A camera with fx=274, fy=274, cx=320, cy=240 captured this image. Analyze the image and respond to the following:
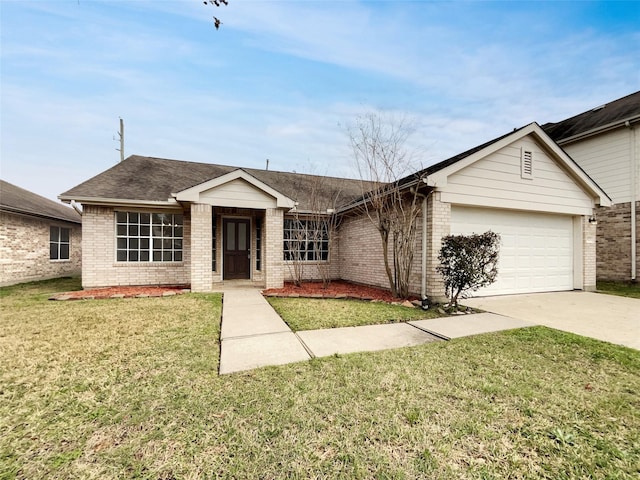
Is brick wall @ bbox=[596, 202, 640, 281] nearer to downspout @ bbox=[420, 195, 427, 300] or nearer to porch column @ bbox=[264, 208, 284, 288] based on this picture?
downspout @ bbox=[420, 195, 427, 300]

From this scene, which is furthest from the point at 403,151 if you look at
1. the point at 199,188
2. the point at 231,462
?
the point at 231,462

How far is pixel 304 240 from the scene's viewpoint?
1114 centimetres

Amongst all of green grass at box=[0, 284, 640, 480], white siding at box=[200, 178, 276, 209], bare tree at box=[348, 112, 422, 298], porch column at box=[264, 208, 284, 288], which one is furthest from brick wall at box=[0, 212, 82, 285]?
bare tree at box=[348, 112, 422, 298]

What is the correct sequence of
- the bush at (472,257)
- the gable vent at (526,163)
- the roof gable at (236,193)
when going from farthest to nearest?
the roof gable at (236,193)
the gable vent at (526,163)
the bush at (472,257)

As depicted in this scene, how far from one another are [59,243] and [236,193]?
1105 centimetres

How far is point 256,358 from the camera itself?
368 cm

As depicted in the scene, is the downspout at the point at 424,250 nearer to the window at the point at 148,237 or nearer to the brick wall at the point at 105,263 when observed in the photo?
the window at the point at 148,237

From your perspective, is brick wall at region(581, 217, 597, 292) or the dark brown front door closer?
brick wall at region(581, 217, 597, 292)

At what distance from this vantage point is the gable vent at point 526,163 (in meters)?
8.38

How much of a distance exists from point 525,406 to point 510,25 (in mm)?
11278

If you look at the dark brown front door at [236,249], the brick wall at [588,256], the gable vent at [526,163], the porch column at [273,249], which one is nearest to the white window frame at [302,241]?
the porch column at [273,249]

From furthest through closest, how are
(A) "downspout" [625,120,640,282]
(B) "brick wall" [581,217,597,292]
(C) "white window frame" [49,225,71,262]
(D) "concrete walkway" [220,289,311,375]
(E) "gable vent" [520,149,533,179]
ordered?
(C) "white window frame" [49,225,71,262] < (A) "downspout" [625,120,640,282] < (B) "brick wall" [581,217,597,292] < (E) "gable vent" [520,149,533,179] < (D) "concrete walkway" [220,289,311,375]

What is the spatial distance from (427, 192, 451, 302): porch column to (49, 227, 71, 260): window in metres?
16.4

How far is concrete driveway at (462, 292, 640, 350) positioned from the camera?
16.0 ft
